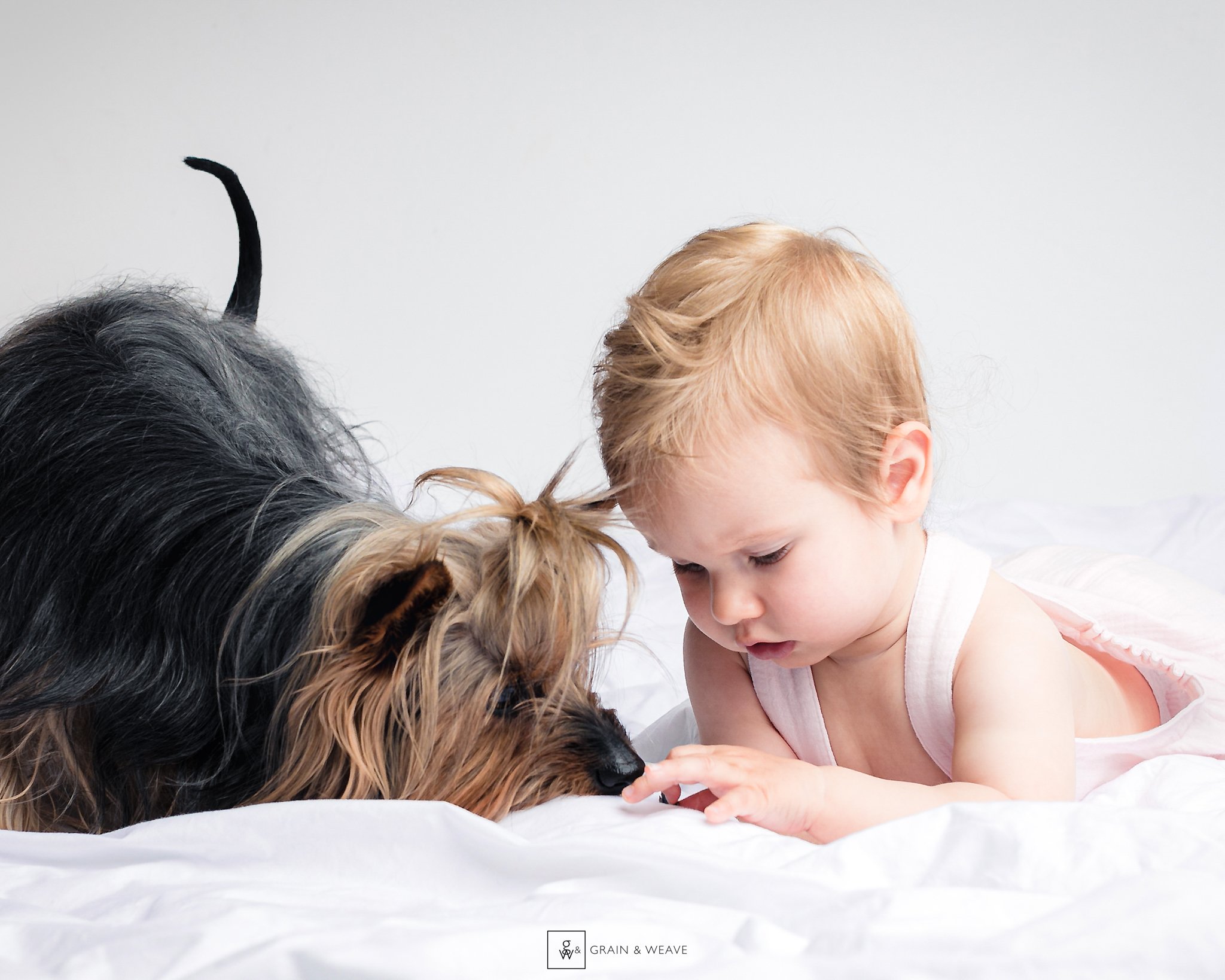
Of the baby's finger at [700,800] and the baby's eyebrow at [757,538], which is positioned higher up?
the baby's eyebrow at [757,538]

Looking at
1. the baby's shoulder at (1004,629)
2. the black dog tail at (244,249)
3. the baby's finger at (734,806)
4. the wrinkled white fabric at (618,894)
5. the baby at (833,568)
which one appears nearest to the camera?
the wrinkled white fabric at (618,894)

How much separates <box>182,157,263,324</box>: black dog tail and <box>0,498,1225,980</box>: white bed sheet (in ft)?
3.22

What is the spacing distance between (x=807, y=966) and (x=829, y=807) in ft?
1.15

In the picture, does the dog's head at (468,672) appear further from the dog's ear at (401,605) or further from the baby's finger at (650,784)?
the baby's finger at (650,784)

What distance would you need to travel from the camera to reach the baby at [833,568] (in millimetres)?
1243

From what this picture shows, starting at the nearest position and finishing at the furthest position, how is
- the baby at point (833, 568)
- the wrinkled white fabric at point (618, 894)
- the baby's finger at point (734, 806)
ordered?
the wrinkled white fabric at point (618, 894) < the baby's finger at point (734, 806) < the baby at point (833, 568)

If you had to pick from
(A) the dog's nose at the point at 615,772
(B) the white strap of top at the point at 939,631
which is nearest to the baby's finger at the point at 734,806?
(A) the dog's nose at the point at 615,772

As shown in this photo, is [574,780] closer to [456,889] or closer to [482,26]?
[456,889]

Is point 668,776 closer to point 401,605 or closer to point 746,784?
point 746,784

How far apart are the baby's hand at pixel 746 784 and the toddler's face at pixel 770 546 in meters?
0.16

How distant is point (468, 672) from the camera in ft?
4.22

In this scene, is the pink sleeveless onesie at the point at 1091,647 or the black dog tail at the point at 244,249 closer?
the pink sleeveless onesie at the point at 1091,647

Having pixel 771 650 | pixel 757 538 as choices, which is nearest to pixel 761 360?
pixel 757 538

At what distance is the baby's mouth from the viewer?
140 centimetres
